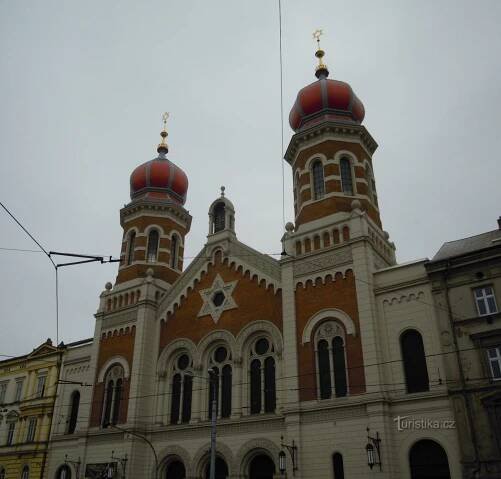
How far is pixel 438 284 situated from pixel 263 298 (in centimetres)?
919

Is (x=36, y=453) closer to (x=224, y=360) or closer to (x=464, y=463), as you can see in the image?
(x=224, y=360)

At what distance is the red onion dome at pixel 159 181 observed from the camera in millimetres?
37000

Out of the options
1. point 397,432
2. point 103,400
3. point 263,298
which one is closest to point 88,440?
point 103,400

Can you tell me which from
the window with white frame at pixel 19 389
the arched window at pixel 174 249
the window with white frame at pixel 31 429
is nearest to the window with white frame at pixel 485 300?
the arched window at pixel 174 249

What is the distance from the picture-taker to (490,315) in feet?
65.4

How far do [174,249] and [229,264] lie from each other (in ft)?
26.5

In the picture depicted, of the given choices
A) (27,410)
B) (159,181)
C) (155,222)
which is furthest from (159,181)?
(27,410)

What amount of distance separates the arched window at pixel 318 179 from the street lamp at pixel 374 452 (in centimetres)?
1288

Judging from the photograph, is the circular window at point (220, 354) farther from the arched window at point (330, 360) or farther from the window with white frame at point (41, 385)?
A: the window with white frame at point (41, 385)

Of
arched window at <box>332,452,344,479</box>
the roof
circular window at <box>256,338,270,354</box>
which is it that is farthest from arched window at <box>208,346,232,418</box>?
the roof

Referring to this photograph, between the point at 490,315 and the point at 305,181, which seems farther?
the point at 305,181

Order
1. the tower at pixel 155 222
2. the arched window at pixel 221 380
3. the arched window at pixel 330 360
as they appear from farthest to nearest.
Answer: the tower at pixel 155 222, the arched window at pixel 221 380, the arched window at pixel 330 360

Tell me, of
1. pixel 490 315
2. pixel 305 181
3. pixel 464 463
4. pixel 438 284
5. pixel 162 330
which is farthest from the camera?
pixel 162 330

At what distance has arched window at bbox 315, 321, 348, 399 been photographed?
22.8 metres
